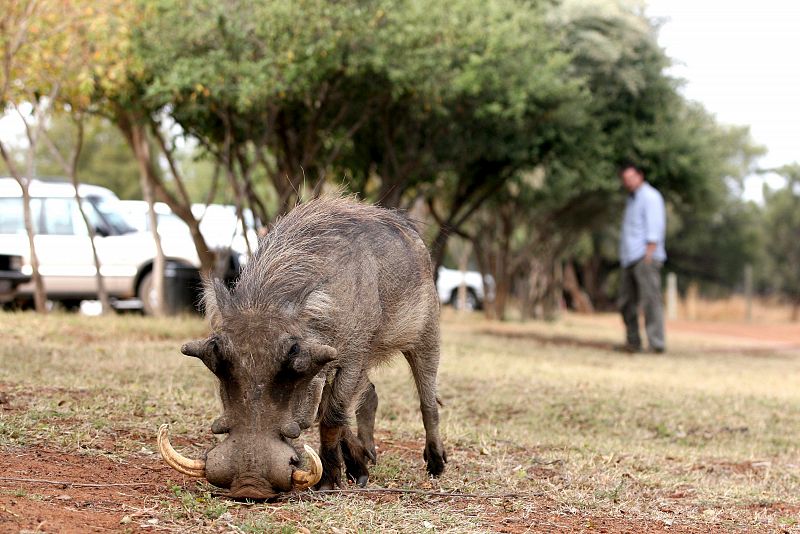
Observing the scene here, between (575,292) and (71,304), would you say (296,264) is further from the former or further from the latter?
(575,292)

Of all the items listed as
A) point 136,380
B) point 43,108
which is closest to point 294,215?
point 136,380

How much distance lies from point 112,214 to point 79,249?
0.72 m

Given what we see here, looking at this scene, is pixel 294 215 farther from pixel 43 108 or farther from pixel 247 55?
pixel 43 108

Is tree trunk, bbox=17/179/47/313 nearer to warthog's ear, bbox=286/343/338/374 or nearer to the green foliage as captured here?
warthog's ear, bbox=286/343/338/374

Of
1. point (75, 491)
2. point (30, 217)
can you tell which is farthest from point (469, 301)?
point (75, 491)

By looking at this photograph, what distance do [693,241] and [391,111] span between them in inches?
993

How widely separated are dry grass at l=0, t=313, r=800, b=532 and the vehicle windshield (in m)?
3.70

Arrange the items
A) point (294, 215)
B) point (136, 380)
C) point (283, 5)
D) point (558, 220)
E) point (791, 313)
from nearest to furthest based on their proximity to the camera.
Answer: point (294, 215) → point (136, 380) → point (283, 5) → point (558, 220) → point (791, 313)

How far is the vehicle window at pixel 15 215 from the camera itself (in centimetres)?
1580

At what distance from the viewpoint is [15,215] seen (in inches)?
626

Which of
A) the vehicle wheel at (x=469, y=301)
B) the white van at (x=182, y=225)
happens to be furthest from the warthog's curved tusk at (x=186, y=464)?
the vehicle wheel at (x=469, y=301)

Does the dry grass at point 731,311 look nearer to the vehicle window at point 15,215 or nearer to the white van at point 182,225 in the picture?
the white van at point 182,225

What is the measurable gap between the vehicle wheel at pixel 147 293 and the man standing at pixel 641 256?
656 centimetres

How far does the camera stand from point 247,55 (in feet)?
36.6
